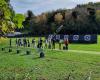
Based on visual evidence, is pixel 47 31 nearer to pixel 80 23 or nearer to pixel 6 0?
pixel 80 23

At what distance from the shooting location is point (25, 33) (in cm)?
11825

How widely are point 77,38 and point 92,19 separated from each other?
40.1 m

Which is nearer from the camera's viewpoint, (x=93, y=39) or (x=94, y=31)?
(x=93, y=39)

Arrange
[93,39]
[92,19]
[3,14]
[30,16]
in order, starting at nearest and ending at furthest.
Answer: [3,14] → [93,39] → [92,19] → [30,16]

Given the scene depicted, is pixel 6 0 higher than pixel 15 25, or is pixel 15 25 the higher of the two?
pixel 6 0

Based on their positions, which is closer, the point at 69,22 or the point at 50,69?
the point at 50,69

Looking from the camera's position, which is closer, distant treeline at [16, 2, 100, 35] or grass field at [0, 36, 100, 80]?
grass field at [0, 36, 100, 80]

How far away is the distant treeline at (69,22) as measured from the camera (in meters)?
105

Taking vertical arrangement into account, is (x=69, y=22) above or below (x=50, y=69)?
above

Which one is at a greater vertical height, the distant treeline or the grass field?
the distant treeline

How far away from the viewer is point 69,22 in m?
112

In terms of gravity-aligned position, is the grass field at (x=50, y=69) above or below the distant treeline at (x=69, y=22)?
below

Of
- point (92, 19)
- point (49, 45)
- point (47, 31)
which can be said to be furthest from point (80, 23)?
point (49, 45)

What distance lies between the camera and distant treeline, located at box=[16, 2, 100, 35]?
105 m
